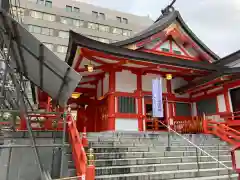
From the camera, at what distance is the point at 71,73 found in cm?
556

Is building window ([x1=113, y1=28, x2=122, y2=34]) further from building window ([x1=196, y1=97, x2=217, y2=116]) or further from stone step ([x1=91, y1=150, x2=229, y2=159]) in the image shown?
stone step ([x1=91, y1=150, x2=229, y2=159])

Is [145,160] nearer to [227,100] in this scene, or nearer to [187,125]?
[187,125]

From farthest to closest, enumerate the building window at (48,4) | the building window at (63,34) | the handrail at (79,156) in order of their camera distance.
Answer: the building window at (48,4)
the building window at (63,34)
the handrail at (79,156)

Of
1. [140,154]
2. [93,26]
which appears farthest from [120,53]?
[93,26]

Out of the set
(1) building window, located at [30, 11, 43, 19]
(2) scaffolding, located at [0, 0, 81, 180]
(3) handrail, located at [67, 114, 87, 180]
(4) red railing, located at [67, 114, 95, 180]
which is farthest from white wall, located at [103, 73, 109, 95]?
(1) building window, located at [30, 11, 43, 19]

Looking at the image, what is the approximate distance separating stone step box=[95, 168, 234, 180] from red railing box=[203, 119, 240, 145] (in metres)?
3.05

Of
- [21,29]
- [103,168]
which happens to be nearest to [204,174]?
[103,168]

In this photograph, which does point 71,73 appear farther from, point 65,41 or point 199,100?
point 65,41

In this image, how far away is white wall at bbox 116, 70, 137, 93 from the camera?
Answer: 39.3ft

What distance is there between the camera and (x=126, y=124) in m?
11.6

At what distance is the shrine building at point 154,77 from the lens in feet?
36.1

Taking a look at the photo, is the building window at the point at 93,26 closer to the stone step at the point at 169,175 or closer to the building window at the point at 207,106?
the building window at the point at 207,106

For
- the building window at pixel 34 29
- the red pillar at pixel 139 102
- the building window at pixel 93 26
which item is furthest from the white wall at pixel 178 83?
the building window at pixel 93 26

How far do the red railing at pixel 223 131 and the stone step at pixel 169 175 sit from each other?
305 centimetres
